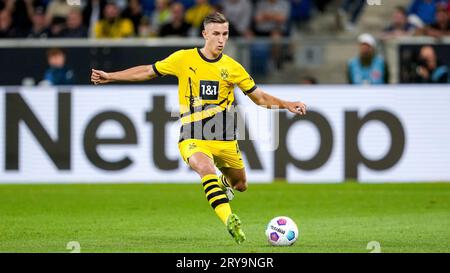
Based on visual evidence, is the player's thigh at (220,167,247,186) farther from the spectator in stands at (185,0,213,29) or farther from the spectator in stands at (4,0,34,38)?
the spectator in stands at (4,0,34,38)

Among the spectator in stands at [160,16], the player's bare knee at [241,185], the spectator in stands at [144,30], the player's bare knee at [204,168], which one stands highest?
the spectator in stands at [160,16]

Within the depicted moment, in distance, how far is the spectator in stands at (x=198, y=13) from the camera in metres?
21.2

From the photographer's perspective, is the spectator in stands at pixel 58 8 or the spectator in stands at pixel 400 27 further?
the spectator in stands at pixel 58 8

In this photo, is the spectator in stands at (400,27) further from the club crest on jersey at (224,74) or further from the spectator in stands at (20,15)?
the club crest on jersey at (224,74)

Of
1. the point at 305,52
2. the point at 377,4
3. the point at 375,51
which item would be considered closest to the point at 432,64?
the point at 375,51

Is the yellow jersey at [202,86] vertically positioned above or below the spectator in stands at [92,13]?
below

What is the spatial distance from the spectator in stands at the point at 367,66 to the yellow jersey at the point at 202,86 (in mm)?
7455

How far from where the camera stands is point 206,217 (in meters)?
14.0

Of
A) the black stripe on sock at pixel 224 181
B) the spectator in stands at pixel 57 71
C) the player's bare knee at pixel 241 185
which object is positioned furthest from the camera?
the spectator in stands at pixel 57 71

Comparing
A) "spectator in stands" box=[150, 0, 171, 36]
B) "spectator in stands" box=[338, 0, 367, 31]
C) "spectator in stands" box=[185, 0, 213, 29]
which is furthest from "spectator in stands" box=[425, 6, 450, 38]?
"spectator in stands" box=[150, 0, 171, 36]

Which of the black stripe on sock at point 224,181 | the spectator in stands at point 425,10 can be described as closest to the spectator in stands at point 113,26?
the spectator in stands at point 425,10

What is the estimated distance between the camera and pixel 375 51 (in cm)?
1931
